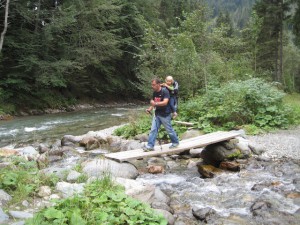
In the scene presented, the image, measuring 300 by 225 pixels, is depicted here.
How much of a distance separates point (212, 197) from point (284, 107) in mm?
8118

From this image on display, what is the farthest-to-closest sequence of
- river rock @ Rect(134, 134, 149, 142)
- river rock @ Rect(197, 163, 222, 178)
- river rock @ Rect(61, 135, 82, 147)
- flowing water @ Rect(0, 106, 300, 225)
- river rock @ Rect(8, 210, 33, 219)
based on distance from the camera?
river rock @ Rect(61, 135, 82, 147), river rock @ Rect(134, 134, 149, 142), river rock @ Rect(197, 163, 222, 178), flowing water @ Rect(0, 106, 300, 225), river rock @ Rect(8, 210, 33, 219)

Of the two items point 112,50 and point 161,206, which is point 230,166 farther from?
point 112,50

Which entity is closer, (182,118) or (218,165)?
(218,165)

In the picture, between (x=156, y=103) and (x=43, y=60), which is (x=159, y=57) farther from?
(x=43, y=60)

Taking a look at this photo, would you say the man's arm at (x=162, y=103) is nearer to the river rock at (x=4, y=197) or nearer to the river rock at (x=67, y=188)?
the river rock at (x=67, y=188)

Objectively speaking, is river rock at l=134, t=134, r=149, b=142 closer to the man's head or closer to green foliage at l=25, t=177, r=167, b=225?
the man's head

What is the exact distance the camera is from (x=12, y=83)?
23359 millimetres

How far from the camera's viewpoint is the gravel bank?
942 centimetres

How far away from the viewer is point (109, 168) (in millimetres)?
6934

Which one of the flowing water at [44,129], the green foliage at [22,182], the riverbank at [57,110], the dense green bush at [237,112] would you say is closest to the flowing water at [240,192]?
the green foliage at [22,182]

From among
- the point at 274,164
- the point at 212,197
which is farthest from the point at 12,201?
the point at 274,164

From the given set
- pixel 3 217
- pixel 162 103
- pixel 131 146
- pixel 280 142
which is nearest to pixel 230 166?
pixel 162 103

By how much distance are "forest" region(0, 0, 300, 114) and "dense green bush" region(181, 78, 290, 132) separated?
1718 millimetres

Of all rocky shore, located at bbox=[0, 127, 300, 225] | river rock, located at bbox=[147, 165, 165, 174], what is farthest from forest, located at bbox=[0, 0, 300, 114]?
river rock, located at bbox=[147, 165, 165, 174]
